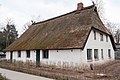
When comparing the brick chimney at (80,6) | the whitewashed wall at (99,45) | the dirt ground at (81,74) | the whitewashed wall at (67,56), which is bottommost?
the dirt ground at (81,74)

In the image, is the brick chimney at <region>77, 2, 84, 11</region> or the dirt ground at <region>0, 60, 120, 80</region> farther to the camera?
the brick chimney at <region>77, 2, 84, 11</region>

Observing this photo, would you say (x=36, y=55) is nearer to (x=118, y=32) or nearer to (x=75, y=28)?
(x=75, y=28)

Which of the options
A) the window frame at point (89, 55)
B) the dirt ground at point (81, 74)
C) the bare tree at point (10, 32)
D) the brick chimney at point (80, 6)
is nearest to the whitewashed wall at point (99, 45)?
the window frame at point (89, 55)

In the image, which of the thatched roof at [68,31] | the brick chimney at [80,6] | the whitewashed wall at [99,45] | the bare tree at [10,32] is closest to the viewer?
the thatched roof at [68,31]

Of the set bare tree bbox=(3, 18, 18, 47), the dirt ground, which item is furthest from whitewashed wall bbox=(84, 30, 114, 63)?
bare tree bbox=(3, 18, 18, 47)

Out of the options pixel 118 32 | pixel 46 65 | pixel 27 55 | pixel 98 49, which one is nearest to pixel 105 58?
pixel 98 49

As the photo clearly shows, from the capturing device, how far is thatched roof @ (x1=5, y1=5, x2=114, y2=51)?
24.2m

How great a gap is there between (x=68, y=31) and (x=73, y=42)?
3.61 metres

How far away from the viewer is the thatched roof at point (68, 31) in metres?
24.2

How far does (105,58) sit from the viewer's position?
96.4 feet

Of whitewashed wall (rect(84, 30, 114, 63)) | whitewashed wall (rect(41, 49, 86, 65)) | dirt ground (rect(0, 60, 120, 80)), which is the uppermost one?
whitewashed wall (rect(84, 30, 114, 63))

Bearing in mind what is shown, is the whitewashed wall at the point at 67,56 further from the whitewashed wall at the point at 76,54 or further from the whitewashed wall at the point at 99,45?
the whitewashed wall at the point at 99,45

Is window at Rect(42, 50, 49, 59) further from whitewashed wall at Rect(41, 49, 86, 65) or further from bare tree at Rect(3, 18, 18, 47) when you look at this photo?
bare tree at Rect(3, 18, 18, 47)

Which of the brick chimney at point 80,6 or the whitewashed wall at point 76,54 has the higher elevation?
the brick chimney at point 80,6
